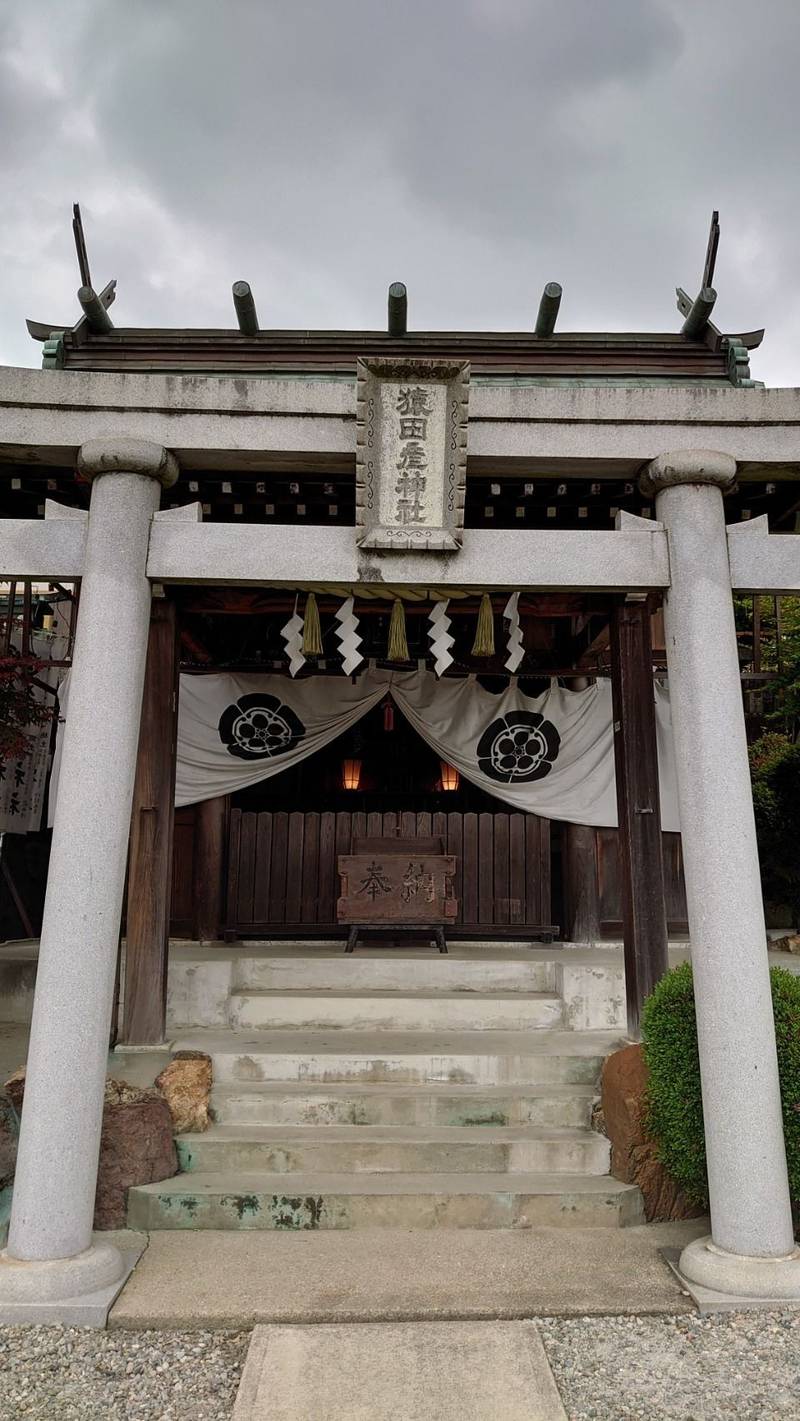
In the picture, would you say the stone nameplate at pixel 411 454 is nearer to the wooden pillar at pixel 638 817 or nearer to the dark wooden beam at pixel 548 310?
the wooden pillar at pixel 638 817

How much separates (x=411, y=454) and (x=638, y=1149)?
176 inches

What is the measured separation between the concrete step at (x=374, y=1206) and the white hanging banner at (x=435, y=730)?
509 cm

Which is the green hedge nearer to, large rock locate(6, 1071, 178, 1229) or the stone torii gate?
the stone torii gate

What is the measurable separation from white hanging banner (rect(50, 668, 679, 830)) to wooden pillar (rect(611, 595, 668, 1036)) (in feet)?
7.87

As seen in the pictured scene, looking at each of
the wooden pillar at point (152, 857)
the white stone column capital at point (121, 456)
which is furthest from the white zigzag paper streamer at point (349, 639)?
the white stone column capital at point (121, 456)

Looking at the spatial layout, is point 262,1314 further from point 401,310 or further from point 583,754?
point 401,310

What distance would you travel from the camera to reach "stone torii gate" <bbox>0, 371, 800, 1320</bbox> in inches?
177

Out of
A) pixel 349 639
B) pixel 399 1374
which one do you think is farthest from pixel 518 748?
pixel 399 1374

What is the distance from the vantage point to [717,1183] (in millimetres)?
4559

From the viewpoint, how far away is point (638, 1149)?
5406 millimetres

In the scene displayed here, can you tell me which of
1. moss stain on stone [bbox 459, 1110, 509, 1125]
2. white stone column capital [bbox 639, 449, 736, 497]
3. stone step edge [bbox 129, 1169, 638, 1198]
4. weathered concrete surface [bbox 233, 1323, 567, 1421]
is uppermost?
white stone column capital [bbox 639, 449, 736, 497]

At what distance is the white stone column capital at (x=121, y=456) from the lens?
5.14 metres

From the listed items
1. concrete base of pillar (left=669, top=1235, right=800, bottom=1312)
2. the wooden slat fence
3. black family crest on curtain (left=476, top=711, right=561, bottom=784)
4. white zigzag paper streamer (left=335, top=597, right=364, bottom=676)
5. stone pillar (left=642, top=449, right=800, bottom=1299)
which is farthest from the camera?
the wooden slat fence

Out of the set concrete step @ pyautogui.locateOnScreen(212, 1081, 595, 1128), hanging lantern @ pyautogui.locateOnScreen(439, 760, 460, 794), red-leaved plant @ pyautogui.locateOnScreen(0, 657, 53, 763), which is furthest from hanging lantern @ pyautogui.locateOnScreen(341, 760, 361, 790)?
concrete step @ pyautogui.locateOnScreen(212, 1081, 595, 1128)
